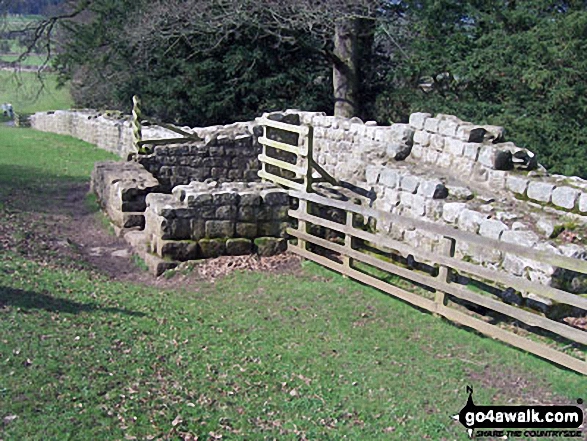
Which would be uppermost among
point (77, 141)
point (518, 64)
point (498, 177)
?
point (518, 64)

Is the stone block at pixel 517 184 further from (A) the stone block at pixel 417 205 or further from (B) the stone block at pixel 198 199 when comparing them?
(B) the stone block at pixel 198 199

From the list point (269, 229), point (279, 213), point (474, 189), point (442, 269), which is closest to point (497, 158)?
point (474, 189)

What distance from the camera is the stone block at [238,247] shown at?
10078 millimetres

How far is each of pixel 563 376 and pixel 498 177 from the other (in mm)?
4094

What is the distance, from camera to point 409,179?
408 inches

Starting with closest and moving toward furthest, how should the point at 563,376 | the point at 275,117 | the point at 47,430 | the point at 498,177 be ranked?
the point at 47,430 → the point at 563,376 → the point at 498,177 → the point at 275,117

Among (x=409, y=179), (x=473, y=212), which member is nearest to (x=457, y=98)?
(x=409, y=179)

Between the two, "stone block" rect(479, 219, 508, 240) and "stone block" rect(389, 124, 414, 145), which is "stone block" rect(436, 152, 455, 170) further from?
"stone block" rect(479, 219, 508, 240)

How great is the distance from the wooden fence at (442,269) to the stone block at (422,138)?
1754 millimetres

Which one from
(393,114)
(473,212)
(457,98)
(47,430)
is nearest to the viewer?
(47,430)

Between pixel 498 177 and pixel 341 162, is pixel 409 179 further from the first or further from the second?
pixel 341 162

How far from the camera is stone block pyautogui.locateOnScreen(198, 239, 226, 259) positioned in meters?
9.98

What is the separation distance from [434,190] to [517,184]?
120 cm

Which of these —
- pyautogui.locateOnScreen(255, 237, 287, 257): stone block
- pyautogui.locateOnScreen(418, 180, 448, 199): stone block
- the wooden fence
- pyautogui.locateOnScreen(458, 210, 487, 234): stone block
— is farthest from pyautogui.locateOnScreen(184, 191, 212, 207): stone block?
pyautogui.locateOnScreen(458, 210, 487, 234): stone block
